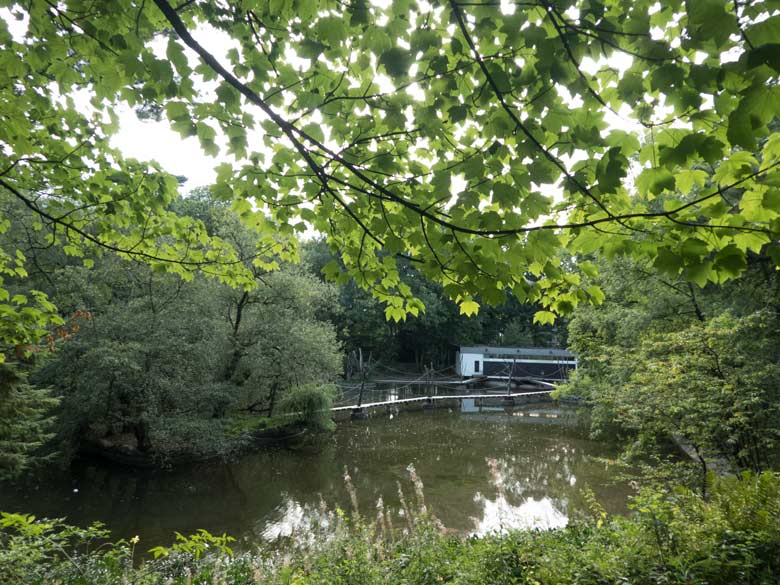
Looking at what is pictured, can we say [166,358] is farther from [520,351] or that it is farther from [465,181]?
[520,351]

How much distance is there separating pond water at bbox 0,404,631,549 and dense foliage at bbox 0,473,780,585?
6.44 feet

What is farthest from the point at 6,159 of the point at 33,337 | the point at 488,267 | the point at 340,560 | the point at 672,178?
the point at 340,560

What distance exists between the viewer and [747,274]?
25.4ft

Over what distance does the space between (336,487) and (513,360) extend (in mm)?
17350

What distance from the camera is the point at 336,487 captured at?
9.64 metres

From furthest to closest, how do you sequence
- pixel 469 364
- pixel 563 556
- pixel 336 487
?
pixel 469 364 < pixel 336 487 < pixel 563 556

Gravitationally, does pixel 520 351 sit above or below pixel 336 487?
above

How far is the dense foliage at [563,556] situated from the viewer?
2.67m

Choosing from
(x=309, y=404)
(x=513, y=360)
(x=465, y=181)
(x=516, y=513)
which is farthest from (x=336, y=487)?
(x=513, y=360)

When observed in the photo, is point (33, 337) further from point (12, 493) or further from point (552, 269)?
point (12, 493)

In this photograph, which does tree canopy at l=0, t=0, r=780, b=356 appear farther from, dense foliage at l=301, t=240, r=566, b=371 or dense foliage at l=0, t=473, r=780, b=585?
dense foliage at l=301, t=240, r=566, b=371

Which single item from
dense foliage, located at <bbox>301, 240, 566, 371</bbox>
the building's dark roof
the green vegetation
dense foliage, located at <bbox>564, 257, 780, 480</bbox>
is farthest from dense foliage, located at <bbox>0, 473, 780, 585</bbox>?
the building's dark roof

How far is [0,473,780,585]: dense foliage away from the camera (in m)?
2.67

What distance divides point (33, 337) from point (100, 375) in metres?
6.81
